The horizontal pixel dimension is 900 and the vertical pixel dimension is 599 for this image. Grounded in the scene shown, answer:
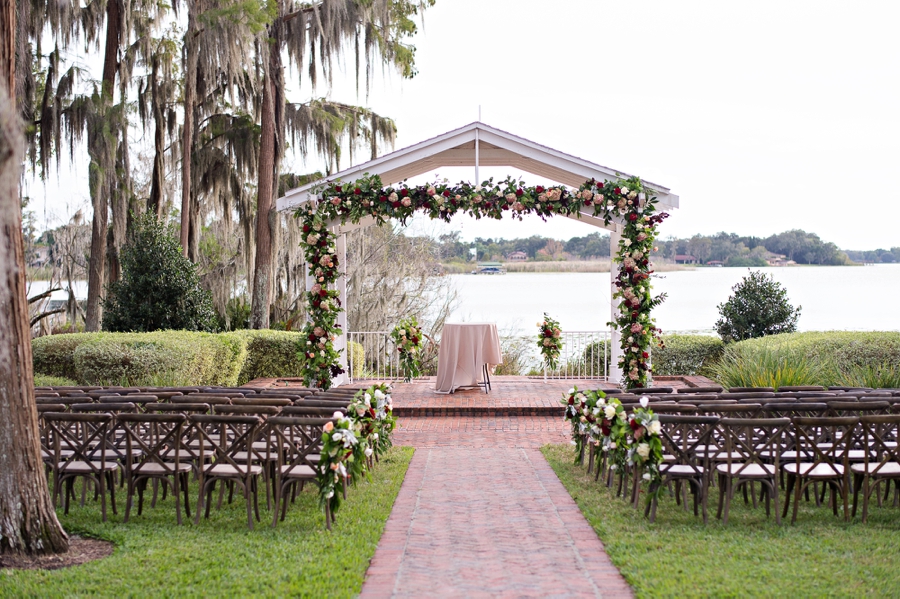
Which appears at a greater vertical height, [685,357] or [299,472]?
[685,357]

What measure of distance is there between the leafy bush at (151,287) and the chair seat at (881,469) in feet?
35.2

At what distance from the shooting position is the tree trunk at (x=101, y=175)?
45.0 feet

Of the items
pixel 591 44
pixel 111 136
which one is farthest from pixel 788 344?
pixel 111 136

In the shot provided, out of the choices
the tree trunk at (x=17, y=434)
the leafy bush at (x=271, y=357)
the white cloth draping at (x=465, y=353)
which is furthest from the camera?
the leafy bush at (x=271, y=357)

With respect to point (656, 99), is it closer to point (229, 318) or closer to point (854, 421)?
point (229, 318)

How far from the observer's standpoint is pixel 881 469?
5707 mm

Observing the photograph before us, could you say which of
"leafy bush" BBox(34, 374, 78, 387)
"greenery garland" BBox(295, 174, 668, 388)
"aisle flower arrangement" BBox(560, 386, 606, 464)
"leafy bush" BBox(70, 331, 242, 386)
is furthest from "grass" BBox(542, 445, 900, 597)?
"leafy bush" BBox(34, 374, 78, 387)

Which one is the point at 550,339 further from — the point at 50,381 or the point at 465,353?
the point at 50,381

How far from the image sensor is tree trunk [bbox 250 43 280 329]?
15.8 metres

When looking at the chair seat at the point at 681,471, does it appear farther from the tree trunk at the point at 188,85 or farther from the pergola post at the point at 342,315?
the tree trunk at the point at 188,85

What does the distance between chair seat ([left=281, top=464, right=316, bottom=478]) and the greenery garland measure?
5473mm

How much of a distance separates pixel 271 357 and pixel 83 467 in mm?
7905

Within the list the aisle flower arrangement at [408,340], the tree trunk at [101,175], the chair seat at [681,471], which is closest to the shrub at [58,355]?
the tree trunk at [101,175]

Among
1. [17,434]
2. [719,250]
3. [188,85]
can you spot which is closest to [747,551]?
[17,434]
